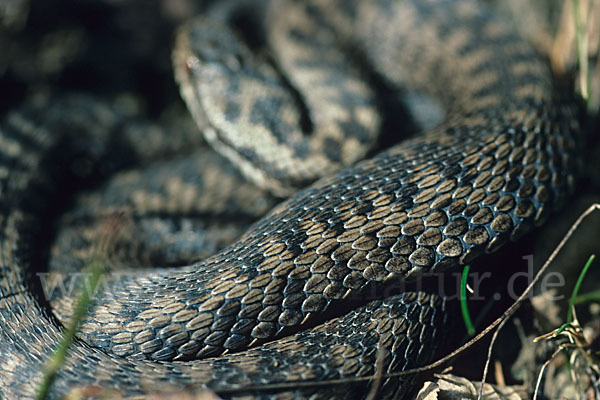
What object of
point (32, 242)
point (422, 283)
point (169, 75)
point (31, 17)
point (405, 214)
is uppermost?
point (31, 17)

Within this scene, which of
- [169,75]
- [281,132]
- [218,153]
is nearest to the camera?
[281,132]

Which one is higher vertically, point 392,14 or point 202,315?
point 392,14

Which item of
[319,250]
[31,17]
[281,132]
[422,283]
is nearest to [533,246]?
[422,283]

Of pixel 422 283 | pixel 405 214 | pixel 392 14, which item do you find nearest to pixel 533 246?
pixel 422 283

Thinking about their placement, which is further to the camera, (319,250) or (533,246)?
(533,246)

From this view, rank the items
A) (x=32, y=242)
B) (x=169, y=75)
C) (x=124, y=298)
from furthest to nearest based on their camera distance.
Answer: (x=169, y=75)
(x=32, y=242)
(x=124, y=298)

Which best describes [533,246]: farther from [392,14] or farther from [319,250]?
[392,14]
